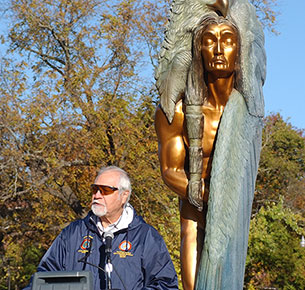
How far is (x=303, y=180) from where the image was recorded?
30219 mm

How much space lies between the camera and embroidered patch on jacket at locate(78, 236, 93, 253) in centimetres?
358

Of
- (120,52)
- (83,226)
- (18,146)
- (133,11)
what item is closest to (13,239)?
(18,146)

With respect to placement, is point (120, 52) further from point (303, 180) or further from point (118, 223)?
point (303, 180)

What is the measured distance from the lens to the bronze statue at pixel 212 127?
12.5ft

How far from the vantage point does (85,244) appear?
11.8 ft

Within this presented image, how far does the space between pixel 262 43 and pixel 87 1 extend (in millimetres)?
12368

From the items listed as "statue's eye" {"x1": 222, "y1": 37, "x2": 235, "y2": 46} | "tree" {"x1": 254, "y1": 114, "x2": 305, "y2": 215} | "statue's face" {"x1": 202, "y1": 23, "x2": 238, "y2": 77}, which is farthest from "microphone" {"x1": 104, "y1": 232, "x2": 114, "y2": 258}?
"tree" {"x1": 254, "y1": 114, "x2": 305, "y2": 215}

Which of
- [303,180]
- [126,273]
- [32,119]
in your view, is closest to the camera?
[126,273]

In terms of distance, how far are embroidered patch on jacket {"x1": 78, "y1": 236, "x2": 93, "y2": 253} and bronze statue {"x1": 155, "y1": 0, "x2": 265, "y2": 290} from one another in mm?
670

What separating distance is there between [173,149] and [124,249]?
0.79 m

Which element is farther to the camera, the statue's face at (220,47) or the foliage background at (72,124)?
the foliage background at (72,124)

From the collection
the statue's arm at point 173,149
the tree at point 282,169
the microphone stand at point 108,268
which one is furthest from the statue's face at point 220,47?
the tree at point 282,169

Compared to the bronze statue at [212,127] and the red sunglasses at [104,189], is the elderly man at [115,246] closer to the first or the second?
the red sunglasses at [104,189]

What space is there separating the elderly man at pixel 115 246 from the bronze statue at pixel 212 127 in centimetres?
38
